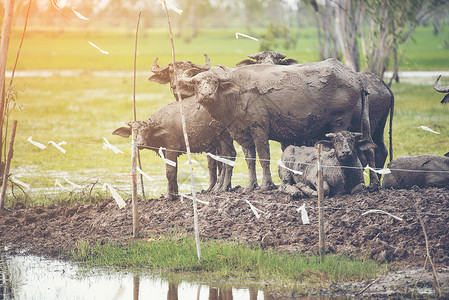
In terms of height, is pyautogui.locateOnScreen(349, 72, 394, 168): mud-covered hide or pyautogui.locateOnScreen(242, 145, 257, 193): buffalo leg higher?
pyautogui.locateOnScreen(349, 72, 394, 168): mud-covered hide

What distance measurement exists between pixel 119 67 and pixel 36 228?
1201 inches

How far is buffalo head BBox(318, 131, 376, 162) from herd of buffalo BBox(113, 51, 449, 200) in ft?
0.05

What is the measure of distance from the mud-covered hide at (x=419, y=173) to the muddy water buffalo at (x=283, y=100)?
479 millimetres

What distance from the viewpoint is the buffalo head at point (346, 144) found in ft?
30.8

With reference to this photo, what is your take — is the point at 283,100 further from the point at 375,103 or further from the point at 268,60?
the point at 375,103

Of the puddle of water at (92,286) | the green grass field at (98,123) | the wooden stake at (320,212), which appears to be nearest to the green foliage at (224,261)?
the wooden stake at (320,212)

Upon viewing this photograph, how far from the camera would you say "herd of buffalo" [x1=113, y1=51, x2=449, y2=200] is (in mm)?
9953

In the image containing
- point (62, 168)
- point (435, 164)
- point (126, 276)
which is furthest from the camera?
point (62, 168)

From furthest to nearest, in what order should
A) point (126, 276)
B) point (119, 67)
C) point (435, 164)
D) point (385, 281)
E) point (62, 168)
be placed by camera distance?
1. point (119, 67)
2. point (62, 168)
3. point (435, 164)
4. point (126, 276)
5. point (385, 281)

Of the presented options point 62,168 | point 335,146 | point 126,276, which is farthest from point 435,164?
point 62,168

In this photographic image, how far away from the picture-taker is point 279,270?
8172 mm

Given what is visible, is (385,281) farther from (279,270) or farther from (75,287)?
(75,287)

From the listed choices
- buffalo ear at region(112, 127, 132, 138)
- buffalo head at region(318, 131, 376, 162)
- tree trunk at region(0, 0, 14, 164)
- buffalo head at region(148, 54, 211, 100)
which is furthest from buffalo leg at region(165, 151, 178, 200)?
tree trunk at region(0, 0, 14, 164)

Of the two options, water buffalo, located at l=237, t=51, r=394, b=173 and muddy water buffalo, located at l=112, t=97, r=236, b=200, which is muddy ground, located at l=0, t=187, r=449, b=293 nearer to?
muddy water buffalo, located at l=112, t=97, r=236, b=200
